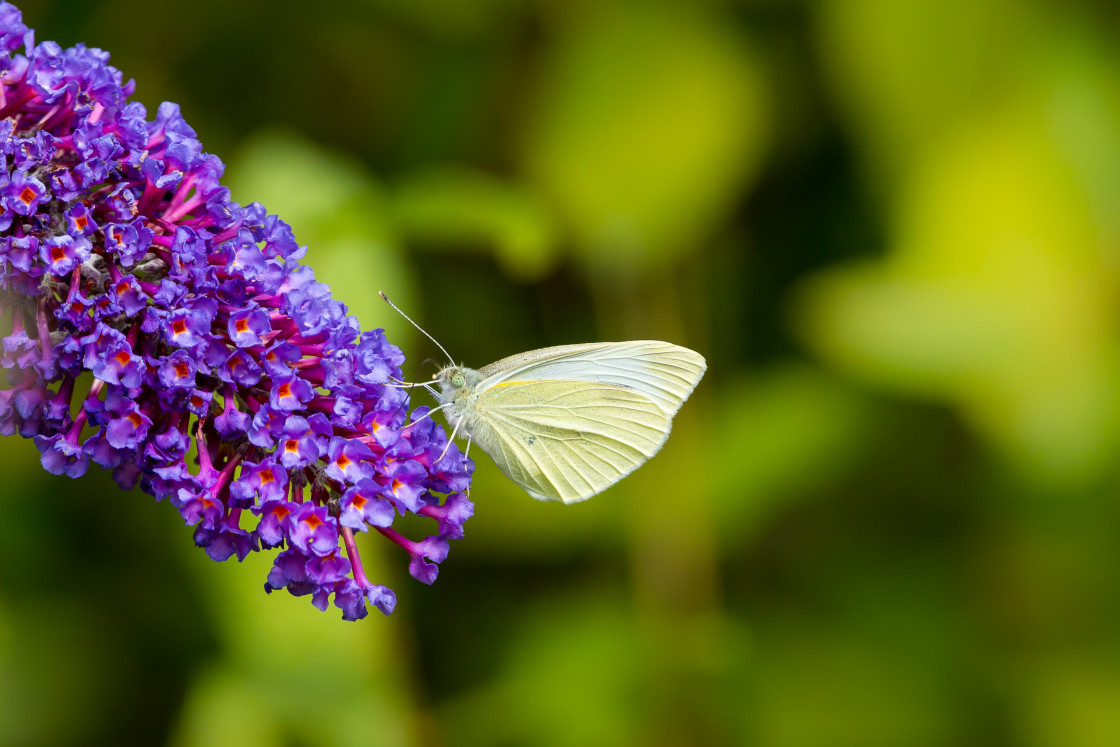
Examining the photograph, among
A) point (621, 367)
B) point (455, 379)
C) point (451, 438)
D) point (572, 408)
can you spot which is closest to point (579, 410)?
point (572, 408)

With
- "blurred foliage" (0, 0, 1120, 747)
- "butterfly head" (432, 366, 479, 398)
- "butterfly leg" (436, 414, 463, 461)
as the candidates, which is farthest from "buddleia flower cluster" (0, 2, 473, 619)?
"blurred foliage" (0, 0, 1120, 747)

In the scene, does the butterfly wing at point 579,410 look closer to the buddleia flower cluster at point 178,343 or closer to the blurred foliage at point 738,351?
the buddleia flower cluster at point 178,343

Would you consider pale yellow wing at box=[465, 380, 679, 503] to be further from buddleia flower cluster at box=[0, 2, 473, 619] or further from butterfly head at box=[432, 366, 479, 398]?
buddleia flower cluster at box=[0, 2, 473, 619]

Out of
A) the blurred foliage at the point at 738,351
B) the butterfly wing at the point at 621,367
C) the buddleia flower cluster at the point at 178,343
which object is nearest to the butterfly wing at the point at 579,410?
the butterfly wing at the point at 621,367

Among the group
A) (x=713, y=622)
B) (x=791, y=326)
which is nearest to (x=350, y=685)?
(x=713, y=622)

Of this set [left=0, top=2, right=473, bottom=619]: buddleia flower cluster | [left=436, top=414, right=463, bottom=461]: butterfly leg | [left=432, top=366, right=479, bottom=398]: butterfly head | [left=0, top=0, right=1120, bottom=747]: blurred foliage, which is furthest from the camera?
[left=0, top=0, right=1120, bottom=747]: blurred foliage

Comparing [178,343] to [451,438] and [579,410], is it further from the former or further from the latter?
[579,410]

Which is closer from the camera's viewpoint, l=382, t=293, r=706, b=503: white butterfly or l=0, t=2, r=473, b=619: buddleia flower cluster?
l=0, t=2, r=473, b=619: buddleia flower cluster
